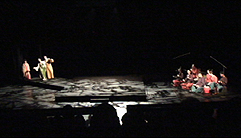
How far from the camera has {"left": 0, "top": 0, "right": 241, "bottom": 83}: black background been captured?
4234 millimetres

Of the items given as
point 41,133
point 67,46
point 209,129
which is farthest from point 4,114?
point 67,46

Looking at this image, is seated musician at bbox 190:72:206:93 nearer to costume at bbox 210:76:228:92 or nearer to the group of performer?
costume at bbox 210:76:228:92

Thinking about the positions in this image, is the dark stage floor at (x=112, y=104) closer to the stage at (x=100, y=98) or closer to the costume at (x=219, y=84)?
the stage at (x=100, y=98)

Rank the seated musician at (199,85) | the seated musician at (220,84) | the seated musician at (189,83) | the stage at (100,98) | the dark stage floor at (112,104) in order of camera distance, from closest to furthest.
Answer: the dark stage floor at (112,104)
the stage at (100,98)
the seated musician at (220,84)
the seated musician at (199,85)
the seated musician at (189,83)

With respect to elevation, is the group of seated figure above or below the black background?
below

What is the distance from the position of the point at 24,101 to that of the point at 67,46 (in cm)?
576

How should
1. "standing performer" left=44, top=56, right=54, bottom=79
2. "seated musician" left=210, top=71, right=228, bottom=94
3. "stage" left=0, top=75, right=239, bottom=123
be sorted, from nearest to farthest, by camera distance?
"stage" left=0, top=75, right=239, bottom=123, "seated musician" left=210, top=71, right=228, bottom=94, "standing performer" left=44, top=56, right=54, bottom=79

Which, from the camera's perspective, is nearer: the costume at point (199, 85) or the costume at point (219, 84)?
the costume at point (219, 84)

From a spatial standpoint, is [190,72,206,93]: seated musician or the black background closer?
the black background

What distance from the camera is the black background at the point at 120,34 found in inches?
167

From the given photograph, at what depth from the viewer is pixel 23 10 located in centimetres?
411

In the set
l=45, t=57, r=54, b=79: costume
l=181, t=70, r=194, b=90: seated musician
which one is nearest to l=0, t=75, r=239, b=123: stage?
l=181, t=70, r=194, b=90: seated musician

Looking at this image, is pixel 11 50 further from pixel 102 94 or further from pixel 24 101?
pixel 102 94

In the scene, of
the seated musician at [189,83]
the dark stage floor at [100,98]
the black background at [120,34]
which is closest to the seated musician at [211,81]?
the dark stage floor at [100,98]
